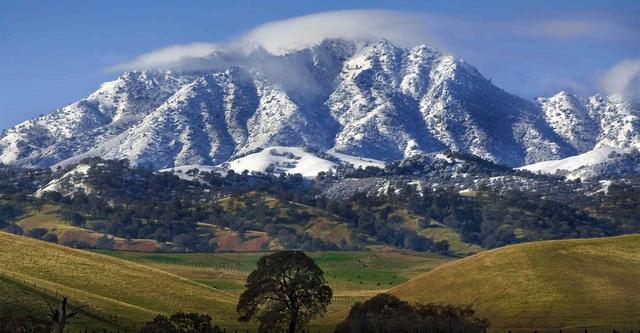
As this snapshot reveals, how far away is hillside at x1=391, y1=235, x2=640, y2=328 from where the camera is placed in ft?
445

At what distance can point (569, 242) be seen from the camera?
174375 millimetres

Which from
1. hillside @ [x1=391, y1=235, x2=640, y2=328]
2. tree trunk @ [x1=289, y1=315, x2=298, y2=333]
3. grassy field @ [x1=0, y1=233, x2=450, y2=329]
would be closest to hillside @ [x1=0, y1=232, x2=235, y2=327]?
grassy field @ [x1=0, y1=233, x2=450, y2=329]

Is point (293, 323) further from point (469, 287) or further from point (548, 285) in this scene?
point (548, 285)

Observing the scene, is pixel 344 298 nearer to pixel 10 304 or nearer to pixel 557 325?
pixel 557 325

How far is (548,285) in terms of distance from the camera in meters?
149

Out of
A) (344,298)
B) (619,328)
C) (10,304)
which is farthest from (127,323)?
(344,298)

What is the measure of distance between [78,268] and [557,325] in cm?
7651

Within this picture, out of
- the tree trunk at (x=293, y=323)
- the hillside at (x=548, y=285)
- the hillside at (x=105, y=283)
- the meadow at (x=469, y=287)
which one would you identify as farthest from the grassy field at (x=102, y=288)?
the tree trunk at (x=293, y=323)

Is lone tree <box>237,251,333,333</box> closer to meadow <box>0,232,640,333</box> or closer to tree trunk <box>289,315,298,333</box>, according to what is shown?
tree trunk <box>289,315,298,333</box>

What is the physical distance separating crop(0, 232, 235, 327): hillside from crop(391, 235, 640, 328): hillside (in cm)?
3207

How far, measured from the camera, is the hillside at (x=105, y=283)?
465ft

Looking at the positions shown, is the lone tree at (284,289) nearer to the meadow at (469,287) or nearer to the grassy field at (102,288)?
the meadow at (469,287)

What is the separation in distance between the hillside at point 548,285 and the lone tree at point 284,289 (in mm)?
27234

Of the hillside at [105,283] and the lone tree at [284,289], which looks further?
the hillside at [105,283]
